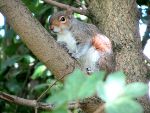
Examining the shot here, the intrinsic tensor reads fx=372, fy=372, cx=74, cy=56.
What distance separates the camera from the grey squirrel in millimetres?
2541

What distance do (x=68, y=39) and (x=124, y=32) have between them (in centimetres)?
95

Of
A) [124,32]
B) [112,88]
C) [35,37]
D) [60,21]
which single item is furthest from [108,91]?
[60,21]

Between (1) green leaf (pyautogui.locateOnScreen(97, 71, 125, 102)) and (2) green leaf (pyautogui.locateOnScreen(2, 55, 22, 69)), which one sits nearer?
(1) green leaf (pyautogui.locateOnScreen(97, 71, 125, 102))

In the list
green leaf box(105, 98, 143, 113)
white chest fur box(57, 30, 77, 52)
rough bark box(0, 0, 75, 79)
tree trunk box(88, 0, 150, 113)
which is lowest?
white chest fur box(57, 30, 77, 52)

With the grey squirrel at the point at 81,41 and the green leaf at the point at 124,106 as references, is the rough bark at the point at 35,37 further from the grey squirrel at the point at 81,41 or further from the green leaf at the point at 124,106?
the green leaf at the point at 124,106

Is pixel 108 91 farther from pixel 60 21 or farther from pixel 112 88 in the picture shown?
pixel 60 21

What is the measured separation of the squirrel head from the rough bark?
3.88 feet

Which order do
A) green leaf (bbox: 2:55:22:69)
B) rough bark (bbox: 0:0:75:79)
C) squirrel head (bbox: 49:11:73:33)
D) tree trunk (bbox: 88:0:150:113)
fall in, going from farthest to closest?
green leaf (bbox: 2:55:22:69) < squirrel head (bbox: 49:11:73:33) < tree trunk (bbox: 88:0:150:113) < rough bark (bbox: 0:0:75:79)

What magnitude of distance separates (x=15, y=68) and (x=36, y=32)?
1.93m

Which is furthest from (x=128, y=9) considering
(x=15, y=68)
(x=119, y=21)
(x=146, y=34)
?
(x=15, y=68)

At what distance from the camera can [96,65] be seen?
260 centimetres

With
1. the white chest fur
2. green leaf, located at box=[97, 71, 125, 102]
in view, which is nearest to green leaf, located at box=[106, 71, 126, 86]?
green leaf, located at box=[97, 71, 125, 102]

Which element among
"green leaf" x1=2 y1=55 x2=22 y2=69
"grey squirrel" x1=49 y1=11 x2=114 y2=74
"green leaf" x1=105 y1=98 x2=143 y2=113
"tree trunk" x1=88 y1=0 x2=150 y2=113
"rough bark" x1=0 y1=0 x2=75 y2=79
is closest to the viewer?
"green leaf" x1=105 y1=98 x2=143 y2=113

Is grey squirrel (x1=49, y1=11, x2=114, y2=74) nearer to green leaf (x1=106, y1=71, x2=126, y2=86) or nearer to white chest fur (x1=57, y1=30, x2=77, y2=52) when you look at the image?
white chest fur (x1=57, y1=30, x2=77, y2=52)
